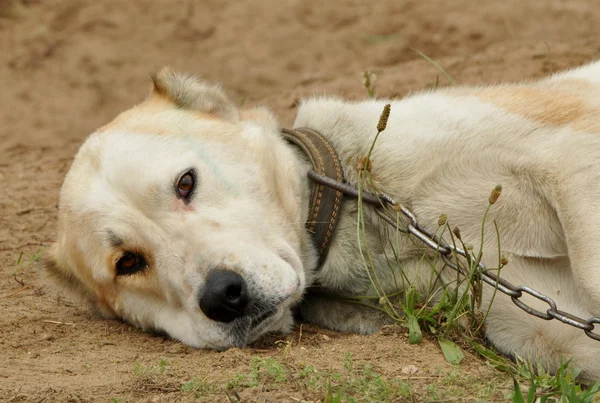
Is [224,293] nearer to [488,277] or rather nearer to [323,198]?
[323,198]

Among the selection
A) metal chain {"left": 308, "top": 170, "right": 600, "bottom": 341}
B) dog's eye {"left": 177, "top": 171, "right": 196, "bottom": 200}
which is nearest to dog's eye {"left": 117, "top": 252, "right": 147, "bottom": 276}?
dog's eye {"left": 177, "top": 171, "right": 196, "bottom": 200}

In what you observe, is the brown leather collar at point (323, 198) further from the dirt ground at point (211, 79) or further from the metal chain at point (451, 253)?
the dirt ground at point (211, 79)

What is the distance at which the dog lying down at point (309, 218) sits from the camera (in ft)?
11.1

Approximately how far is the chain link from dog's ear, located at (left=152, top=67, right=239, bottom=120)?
97 cm

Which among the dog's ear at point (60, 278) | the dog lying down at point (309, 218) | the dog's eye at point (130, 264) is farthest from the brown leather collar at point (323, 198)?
the dog's ear at point (60, 278)

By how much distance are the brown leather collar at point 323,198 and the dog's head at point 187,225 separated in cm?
7

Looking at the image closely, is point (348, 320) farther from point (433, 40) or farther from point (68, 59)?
point (68, 59)

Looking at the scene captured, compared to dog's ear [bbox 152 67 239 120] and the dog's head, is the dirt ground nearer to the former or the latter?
the dog's head

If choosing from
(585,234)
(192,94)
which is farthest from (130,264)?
(585,234)

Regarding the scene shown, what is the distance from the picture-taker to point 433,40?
7934mm

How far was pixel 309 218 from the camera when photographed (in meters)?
3.82

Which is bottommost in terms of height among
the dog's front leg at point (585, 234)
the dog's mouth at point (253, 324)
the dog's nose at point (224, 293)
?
the dog's mouth at point (253, 324)

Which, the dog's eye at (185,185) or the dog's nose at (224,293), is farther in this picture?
the dog's eye at (185,185)

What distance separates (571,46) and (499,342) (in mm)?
4171
